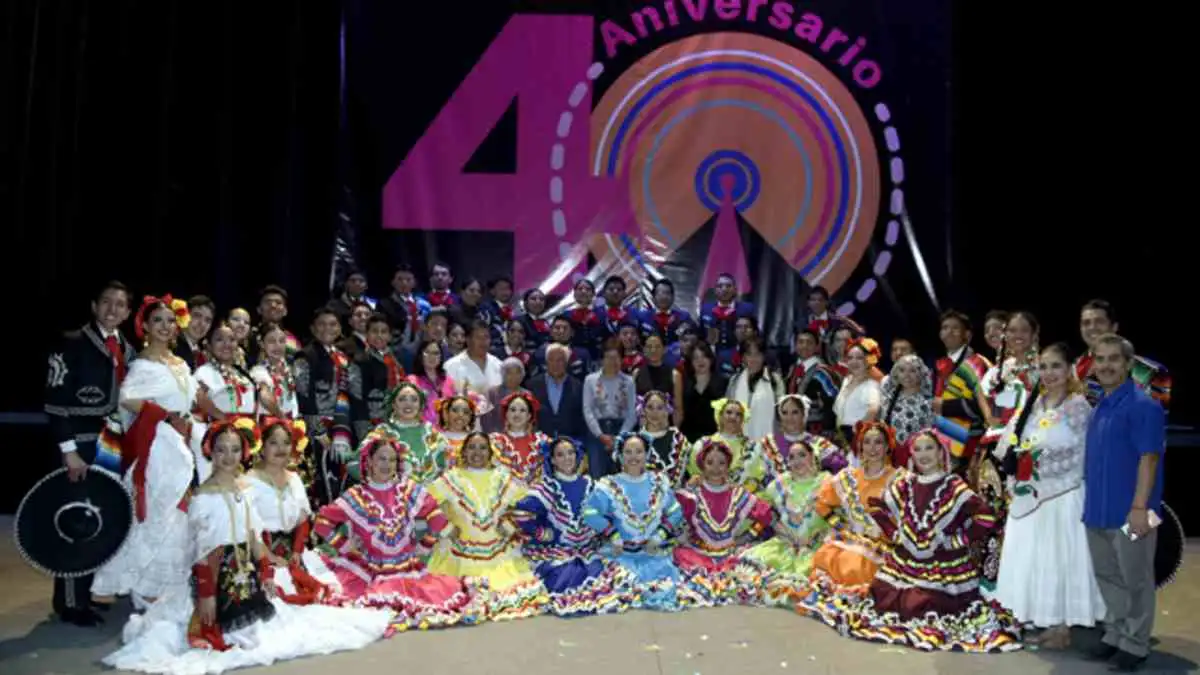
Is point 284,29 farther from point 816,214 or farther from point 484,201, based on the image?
point 816,214

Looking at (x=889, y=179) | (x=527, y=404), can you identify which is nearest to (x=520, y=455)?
(x=527, y=404)

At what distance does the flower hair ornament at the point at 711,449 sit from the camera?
6.63 meters

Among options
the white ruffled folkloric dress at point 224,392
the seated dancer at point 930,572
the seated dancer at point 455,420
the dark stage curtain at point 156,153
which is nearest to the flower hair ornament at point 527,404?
the seated dancer at point 455,420

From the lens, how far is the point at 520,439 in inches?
272

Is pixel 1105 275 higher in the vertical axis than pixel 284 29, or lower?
lower

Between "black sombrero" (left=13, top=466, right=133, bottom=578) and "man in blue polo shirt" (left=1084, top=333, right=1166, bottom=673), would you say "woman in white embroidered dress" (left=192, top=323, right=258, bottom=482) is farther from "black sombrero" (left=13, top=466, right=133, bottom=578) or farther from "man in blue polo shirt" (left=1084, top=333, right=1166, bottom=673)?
"man in blue polo shirt" (left=1084, top=333, right=1166, bottom=673)

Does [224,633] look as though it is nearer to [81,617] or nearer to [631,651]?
[81,617]

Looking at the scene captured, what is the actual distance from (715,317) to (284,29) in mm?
3951

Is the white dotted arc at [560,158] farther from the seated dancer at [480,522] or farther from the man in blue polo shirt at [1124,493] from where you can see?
the man in blue polo shirt at [1124,493]

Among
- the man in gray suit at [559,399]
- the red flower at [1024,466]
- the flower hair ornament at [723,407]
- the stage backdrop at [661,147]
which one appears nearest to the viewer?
the red flower at [1024,466]

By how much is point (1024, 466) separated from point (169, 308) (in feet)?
13.3

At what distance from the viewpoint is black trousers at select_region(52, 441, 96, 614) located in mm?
5711

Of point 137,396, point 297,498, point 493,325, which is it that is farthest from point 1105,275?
point 137,396

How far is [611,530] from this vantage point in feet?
21.1
